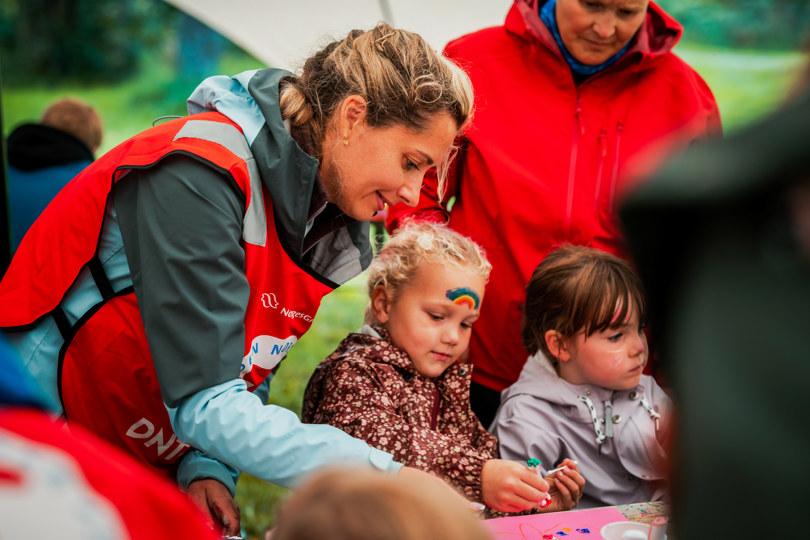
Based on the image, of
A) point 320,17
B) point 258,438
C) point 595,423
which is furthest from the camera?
point 320,17

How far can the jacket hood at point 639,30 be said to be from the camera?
2.28 meters

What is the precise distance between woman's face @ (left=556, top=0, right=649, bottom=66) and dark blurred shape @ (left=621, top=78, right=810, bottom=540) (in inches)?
65.9

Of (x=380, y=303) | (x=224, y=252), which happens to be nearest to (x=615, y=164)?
(x=380, y=303)

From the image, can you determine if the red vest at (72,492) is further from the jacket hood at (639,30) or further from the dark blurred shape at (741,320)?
the jacket hood at (639,30)

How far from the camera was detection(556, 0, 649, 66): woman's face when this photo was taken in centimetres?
221

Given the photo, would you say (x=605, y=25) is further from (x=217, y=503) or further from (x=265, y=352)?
(x=217, y=503)

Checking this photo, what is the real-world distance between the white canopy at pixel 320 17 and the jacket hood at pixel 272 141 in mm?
2212

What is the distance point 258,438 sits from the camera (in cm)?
→ 139

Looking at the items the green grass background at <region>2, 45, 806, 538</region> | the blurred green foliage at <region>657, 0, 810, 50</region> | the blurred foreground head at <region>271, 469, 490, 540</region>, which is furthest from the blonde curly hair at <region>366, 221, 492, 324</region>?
the blurred green foliage at <region>657, 0, 810, 50</region>

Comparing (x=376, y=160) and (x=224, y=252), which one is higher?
(x=376, y=160)

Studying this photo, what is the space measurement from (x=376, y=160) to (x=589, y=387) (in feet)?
2.99

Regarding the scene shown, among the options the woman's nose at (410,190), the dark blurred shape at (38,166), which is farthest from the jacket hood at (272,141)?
the dark blurred shape at (38,166)

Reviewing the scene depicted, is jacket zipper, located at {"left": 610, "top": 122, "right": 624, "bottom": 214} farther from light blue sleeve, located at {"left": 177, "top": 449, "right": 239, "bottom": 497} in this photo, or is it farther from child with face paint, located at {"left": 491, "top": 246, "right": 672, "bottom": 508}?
light blue sleeve, located at {"left": 177, "top": 449, "right": 239, "bottom": 497}

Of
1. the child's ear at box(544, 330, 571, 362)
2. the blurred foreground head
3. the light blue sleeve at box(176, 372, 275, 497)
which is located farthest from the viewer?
the child's ear at box(544, 330, 571, 362)
